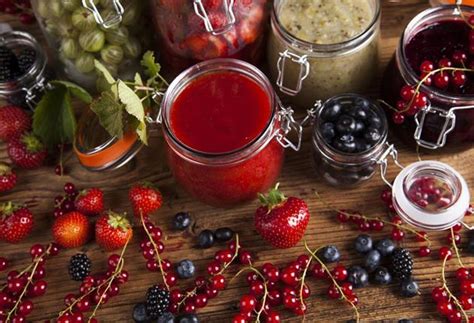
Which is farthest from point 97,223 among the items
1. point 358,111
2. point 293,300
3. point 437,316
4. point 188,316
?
point 437,316

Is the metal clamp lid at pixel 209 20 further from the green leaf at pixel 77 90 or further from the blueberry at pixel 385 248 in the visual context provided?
the blueberry at pixel 385 248

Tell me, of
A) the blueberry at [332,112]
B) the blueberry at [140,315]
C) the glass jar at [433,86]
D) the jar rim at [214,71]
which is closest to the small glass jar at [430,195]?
the glass jar at [433,86]

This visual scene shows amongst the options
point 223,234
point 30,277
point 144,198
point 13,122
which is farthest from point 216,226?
point 13,122

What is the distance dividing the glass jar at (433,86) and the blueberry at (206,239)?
43 centimetres

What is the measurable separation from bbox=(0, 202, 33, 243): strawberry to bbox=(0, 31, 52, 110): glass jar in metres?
0.24

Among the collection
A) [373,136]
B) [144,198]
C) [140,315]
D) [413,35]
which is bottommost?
[140,315]

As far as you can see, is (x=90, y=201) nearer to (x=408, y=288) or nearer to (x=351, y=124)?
(x=351, y=124)

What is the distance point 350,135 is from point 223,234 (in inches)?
12.2

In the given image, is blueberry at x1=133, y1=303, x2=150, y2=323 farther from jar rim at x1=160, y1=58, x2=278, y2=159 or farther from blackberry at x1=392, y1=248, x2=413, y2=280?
blackberry at x1=392, y1=248, x2=413, y2=280

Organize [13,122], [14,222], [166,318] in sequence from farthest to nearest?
[13,122] < [14,222] < [166,318]

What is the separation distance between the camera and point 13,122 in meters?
1.52

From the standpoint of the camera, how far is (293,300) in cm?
132

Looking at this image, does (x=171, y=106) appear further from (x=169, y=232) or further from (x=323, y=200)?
(x=323, y=200)

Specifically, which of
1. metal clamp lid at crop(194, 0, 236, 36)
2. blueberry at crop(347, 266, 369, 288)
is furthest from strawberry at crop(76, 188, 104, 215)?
blueberry at crop(347, 266, 369, 288)
